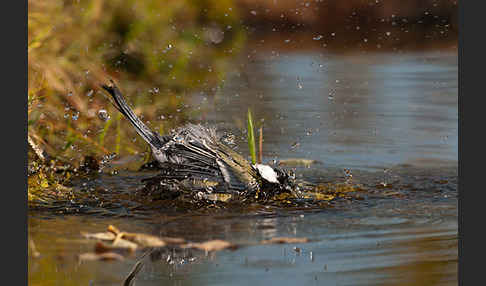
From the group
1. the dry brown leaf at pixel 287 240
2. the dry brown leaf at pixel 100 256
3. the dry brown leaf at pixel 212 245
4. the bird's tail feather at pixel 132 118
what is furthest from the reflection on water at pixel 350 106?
the dry brown leaf at pixel 100 256

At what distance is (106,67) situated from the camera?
7191mm

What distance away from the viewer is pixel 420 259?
314 centimetres

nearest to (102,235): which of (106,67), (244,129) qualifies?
(244,129)

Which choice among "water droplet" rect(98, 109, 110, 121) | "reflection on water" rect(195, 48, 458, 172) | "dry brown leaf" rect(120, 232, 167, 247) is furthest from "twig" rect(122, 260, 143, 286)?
"water droplet" rect(98, 109, 110, 121)

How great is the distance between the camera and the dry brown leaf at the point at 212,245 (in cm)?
331

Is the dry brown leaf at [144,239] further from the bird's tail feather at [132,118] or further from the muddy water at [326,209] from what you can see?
the bird's tail feather at [132,118]

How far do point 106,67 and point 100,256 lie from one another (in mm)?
4209

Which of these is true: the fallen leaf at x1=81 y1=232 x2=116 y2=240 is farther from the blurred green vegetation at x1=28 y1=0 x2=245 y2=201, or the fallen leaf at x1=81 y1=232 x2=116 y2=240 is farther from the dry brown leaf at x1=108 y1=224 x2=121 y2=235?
the blurred green vegetation at x1=28 y1=0 x2=245 y2=201

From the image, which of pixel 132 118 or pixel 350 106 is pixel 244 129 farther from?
pixel 132 118

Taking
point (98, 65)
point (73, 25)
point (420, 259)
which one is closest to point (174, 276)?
point (420, 259)

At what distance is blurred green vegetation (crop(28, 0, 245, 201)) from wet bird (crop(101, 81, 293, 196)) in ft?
2.65

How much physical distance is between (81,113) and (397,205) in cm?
258

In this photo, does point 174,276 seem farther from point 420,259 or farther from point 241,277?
point 420,259

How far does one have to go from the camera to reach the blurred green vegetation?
17.2 ft
